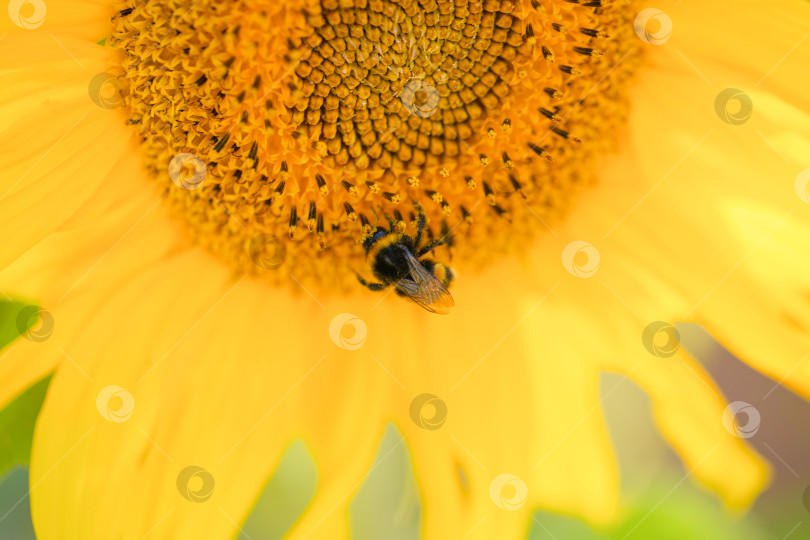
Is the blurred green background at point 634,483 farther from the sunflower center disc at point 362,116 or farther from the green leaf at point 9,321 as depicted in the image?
the sunflower center disc at point 362,116

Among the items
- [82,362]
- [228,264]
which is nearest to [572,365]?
[228,264]

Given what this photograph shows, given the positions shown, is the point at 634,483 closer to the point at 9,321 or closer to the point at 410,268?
the point at 410,268

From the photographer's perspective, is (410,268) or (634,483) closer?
(410,268)

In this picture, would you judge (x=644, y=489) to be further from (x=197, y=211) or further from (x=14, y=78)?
(x=14, y=78)

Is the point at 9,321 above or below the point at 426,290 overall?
below

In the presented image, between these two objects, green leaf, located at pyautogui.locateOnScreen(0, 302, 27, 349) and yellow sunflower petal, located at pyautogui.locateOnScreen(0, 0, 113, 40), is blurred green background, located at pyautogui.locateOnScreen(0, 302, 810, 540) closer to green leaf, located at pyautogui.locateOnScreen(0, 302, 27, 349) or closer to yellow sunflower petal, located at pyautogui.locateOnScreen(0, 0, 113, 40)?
green leaf, located at pyautogui.locateOnScreen(0, 302, 27, 349)

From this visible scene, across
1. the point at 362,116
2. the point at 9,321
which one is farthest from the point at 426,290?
the point at 9,321
